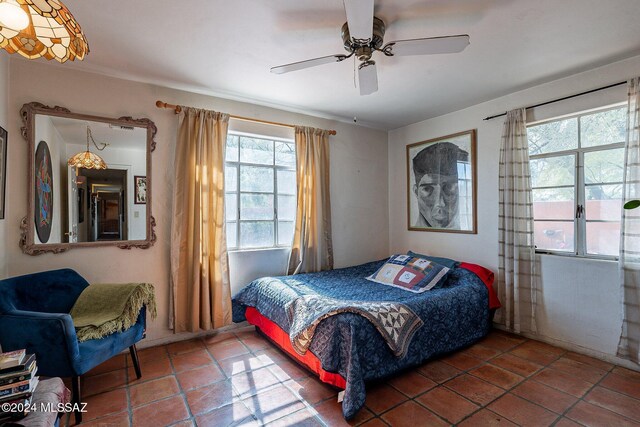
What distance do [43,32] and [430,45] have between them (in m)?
1.86

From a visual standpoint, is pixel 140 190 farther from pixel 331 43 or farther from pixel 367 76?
pixel 367 76

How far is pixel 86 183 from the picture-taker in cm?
251

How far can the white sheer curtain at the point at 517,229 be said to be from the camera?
9.66ft

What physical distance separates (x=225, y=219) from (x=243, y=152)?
83 cm

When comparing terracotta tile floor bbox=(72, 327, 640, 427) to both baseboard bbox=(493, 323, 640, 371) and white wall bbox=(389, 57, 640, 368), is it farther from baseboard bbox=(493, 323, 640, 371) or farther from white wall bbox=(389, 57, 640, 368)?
white wall bbox=(389, 57, 640, 368)

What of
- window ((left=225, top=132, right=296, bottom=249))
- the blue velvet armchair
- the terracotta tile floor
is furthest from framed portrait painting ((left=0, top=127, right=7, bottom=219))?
window ((left=225, top=132, right=296, bottom=249))

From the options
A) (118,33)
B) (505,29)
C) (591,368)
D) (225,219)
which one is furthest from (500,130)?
(118,33)

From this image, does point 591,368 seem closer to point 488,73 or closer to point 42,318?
point 488,73

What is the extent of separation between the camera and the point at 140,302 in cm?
223

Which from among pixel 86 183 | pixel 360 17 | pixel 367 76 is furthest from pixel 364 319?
pixel 86 183

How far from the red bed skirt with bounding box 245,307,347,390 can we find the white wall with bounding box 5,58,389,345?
57 cm

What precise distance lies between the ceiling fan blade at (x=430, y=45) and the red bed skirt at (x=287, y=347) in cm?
217

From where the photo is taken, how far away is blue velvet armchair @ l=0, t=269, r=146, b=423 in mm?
1722

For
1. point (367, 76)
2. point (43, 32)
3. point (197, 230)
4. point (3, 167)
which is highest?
point (367, 76)
